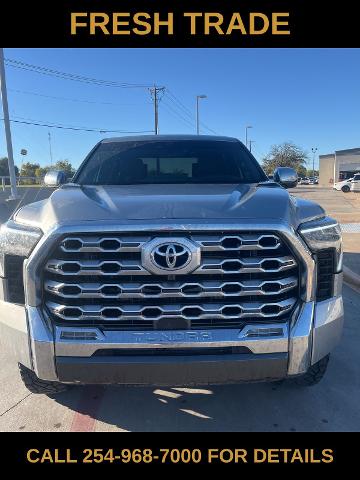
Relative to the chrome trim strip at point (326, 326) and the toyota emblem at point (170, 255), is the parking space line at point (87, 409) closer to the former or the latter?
the toyota emblem at point (170, 255)

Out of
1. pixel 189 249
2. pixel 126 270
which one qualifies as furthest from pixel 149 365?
pixel 189 249

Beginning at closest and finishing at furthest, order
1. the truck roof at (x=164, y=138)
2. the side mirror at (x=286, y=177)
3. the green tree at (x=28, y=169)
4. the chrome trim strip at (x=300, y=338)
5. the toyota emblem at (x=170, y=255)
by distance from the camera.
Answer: the toyota emblem at (x=170, y=255)
the chrome trim strip at (x=300, y=338)
the side mirror at (x=286, y=177)
the truck roof at (x=164, y=138)
the green tree at (x=28, y=169)

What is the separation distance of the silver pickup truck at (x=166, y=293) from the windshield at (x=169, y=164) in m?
1.23

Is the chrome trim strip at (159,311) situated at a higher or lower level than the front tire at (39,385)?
higher

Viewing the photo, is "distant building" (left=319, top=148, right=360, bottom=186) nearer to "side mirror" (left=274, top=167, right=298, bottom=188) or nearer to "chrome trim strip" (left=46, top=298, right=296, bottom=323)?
"side mirror" (left=274, top=167, right=298, bottom=188)

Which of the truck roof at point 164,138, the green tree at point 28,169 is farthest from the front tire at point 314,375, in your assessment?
the green tree at point 28,169

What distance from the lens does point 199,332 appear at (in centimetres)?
214

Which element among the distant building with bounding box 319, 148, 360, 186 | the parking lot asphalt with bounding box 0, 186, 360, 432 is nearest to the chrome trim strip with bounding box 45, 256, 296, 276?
the parking lot asphalt with bounding box 0, 186, 360, 432

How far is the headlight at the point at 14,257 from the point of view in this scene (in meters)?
2.20

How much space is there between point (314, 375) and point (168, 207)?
1.58 metres

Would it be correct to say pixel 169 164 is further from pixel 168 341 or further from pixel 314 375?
pixel 314 375

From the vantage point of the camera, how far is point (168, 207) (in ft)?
7.23

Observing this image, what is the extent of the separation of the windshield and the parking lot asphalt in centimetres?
164

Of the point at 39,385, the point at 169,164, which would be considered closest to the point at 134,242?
the point at 39,385
